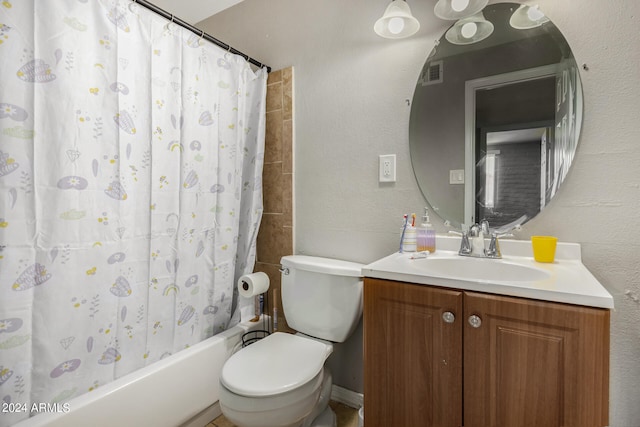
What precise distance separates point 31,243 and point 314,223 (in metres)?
1.20

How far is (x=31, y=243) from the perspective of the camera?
104cm

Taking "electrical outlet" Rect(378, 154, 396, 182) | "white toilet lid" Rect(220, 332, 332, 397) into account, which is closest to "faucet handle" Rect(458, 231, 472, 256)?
"electrical outlet" Rect(378, 154, 396, 182)

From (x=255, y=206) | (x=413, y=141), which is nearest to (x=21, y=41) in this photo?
(x=255, y=206)

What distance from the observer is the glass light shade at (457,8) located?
1247 millimetres

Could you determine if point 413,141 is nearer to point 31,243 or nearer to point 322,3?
point 322,3

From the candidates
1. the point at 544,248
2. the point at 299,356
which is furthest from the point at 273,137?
the point at 544,248

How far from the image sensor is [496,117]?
1.33 metres

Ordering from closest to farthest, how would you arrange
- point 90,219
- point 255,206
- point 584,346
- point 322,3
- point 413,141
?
1. point 584,346
2. point 90,219
3. point 413,141
4. point 322,3
5. point 255,206

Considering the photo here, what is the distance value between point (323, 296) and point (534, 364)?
0.86m

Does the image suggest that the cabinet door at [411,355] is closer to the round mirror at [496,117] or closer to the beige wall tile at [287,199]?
the round mirror at [496,117]

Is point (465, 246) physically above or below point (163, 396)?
above

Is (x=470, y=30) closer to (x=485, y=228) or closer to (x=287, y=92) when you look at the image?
(x=485, y=228)

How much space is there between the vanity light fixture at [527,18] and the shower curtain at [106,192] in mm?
1324

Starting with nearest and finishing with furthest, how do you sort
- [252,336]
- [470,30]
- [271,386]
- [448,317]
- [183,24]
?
[448,317] < [271,386] < [470,30] < [183,24] < [252,336]
